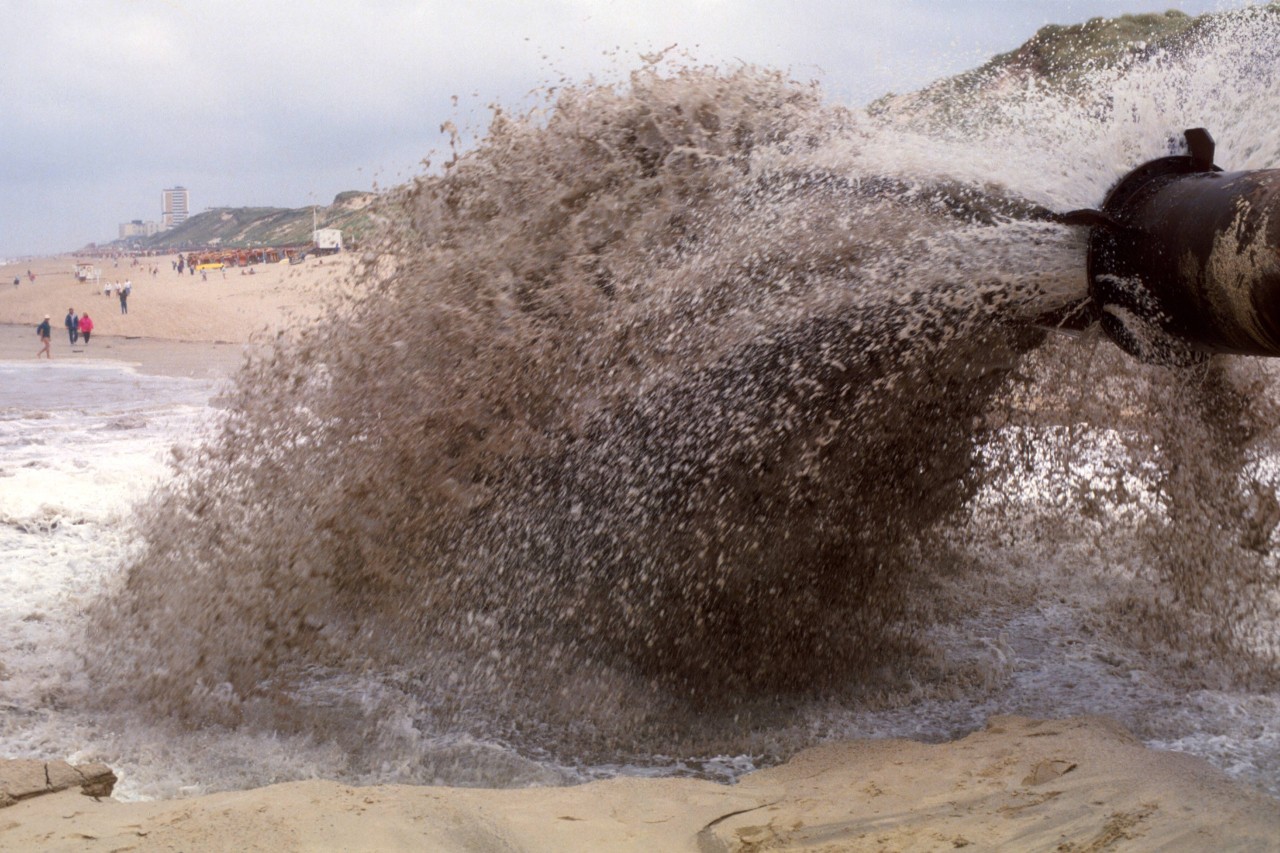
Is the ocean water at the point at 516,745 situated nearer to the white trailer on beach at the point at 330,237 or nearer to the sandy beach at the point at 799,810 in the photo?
the sandy beach at the point at 799,810

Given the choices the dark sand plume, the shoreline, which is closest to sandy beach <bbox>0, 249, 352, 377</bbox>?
the shoreline

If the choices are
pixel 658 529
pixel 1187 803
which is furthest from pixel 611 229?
pixel 1187 803

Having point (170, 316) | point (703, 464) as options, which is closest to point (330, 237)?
point (703, 464)

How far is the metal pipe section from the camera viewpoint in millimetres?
2539

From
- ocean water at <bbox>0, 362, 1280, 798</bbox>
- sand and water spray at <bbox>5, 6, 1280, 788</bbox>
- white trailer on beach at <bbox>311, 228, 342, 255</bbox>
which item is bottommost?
ocean water at <bbox>0, 362, 1280, 798</bbox>

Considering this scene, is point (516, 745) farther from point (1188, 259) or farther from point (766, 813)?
point (1188, 259)

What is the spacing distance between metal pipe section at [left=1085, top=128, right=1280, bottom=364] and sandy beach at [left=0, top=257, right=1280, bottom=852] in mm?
1137

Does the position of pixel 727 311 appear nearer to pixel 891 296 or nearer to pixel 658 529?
pixel 891 296

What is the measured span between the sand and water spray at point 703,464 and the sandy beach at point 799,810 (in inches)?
14.2

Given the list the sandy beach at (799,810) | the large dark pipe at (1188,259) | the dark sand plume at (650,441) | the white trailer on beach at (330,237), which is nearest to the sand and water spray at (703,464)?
the dark sand plume at (650,441)

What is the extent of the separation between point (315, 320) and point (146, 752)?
188 centimetres

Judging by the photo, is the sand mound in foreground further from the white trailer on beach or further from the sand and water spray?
the white trailer on beach

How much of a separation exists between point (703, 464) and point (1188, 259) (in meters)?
1.56

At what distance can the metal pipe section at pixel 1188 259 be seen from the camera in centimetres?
254
